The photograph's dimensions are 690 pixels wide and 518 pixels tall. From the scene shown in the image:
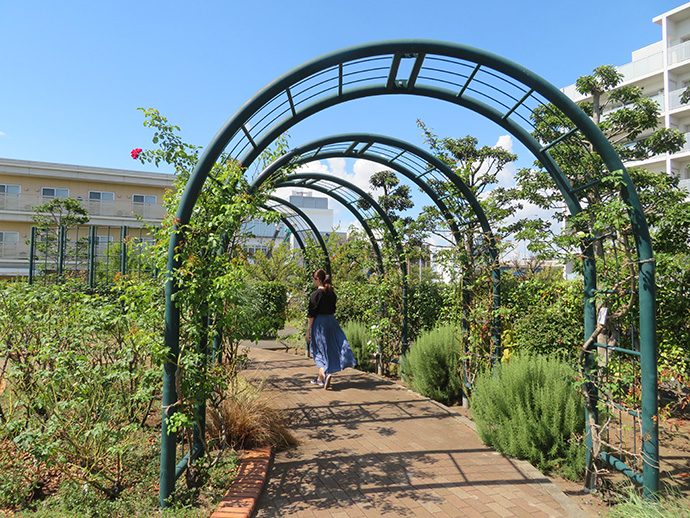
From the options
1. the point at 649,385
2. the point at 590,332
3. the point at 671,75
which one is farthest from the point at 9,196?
the point at 671,75

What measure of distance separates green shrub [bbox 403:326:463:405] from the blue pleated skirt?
106 cm

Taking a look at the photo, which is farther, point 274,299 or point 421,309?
point 274,299

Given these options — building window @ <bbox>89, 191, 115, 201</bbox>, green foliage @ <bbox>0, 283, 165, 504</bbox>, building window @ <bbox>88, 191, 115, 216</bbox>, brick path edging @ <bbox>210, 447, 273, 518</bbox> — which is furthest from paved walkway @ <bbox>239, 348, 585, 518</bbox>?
building window @ <bbox>89, 191, 115, 201</bbox>

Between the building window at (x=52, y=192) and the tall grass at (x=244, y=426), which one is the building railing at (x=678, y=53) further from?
the building window at (x=52, y=192)

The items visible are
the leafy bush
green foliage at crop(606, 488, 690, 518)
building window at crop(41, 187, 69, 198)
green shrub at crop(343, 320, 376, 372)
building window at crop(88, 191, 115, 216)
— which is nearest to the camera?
green foliage at crop(606, 488, 690, 518)

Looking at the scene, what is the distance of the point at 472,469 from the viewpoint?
394cm

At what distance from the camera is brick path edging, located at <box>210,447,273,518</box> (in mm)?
3070

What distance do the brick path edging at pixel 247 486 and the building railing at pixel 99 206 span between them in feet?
83.5

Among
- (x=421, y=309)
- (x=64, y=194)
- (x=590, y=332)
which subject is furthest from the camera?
(x=64, y=194)

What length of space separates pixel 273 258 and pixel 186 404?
12.7 m

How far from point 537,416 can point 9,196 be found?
1314 inches

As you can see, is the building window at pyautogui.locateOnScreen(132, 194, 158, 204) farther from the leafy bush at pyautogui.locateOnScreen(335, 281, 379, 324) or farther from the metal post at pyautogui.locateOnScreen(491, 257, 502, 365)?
the metal post at pyautogui.locateOnScreen(491, 257, 502, 365)

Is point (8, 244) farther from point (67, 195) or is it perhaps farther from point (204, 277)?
point (204, 277)

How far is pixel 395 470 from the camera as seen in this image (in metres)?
3.93
